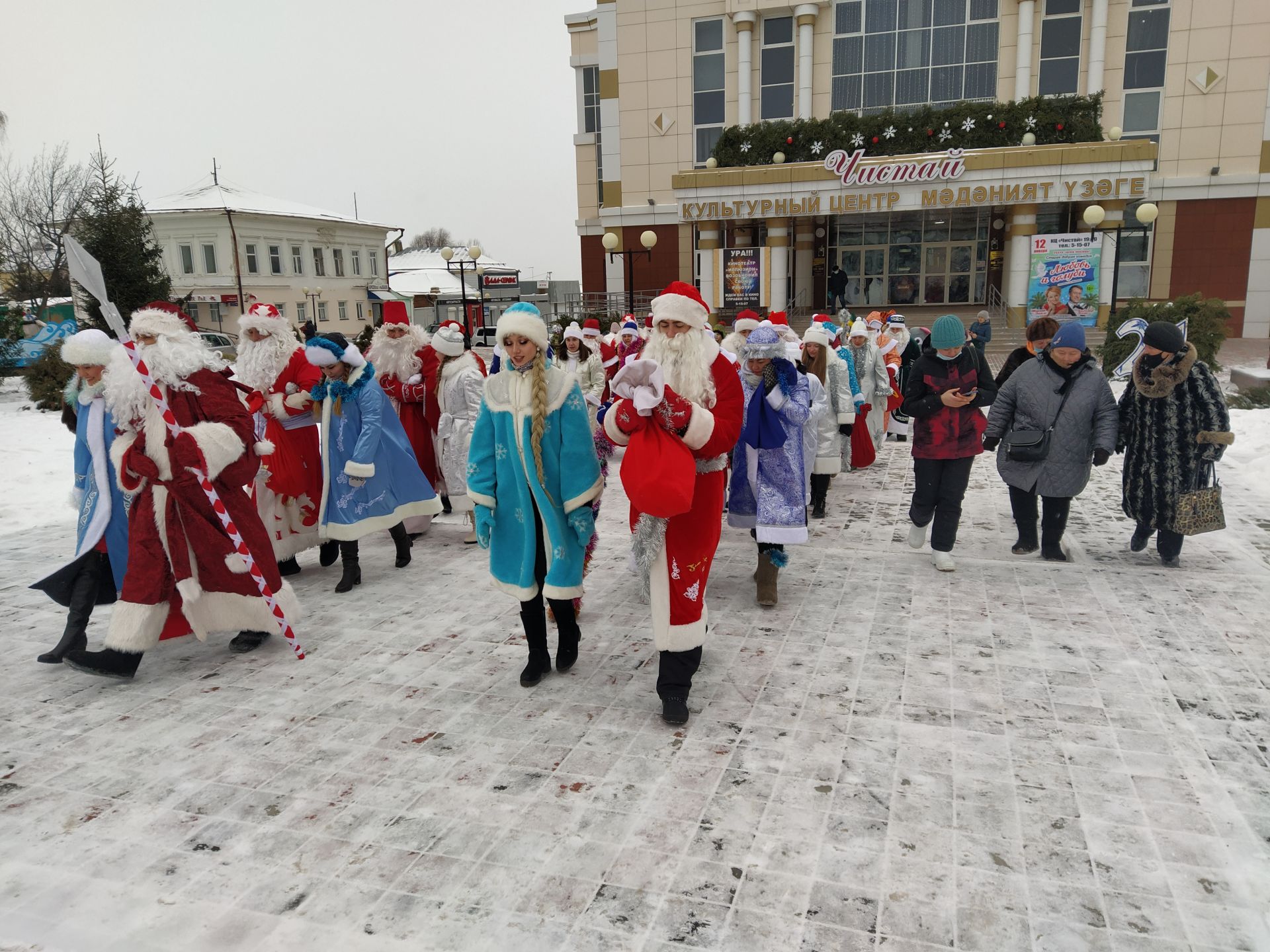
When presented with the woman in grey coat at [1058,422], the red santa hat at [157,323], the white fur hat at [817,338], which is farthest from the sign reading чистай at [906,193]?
the red santa hat at [157,323]

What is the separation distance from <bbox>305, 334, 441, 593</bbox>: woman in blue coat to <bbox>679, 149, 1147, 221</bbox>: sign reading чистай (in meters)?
21.4

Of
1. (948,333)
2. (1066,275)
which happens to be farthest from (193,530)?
(1066,275)

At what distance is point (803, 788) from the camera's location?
3.30 meters

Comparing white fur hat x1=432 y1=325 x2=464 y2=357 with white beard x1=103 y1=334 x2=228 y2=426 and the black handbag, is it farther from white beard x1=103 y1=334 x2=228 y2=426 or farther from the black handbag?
the black handbag

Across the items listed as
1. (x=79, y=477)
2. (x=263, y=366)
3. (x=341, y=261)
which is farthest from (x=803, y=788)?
(x=341, y=261)

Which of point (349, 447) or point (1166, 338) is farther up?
point (1166, 338)

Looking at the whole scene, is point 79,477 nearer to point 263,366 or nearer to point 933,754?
point 263,366

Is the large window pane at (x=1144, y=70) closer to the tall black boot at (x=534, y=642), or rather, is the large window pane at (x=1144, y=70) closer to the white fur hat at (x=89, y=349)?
the tall black boot at (x=534, y=642)

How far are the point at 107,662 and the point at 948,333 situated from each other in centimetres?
589

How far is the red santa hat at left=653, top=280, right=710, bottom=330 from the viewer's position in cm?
386

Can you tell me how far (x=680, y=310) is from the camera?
3.86 m

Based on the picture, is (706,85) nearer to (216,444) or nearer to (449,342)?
(449,342)

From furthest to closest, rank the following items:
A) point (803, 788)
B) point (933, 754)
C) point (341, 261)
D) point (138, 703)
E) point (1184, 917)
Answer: point (341, 261), point (138, 703), point (933, 754), point (803, 788), point (1184, 917)

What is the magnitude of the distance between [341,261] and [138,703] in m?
→ 50.9
